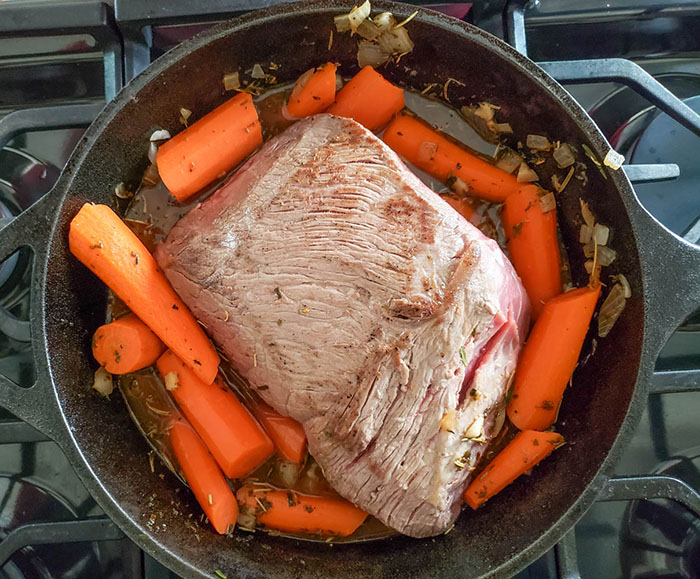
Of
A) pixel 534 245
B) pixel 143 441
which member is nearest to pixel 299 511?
pixel 143 441

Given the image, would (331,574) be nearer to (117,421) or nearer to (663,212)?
(117,421)

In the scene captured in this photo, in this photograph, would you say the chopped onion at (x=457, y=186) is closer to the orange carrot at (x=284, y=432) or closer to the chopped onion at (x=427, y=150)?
the chopped onion at (x=427, y=150)

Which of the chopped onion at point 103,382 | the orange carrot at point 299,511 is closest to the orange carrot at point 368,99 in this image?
the chopped onion at point 103,382

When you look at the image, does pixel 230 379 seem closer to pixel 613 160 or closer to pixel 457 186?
pixel 457 186

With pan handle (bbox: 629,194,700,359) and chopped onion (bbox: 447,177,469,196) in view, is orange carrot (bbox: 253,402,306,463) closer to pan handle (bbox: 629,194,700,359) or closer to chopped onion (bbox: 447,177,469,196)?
chopped onion (bbox: 447,177,469,196)

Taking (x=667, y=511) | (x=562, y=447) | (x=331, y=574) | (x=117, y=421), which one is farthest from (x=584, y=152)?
(x=117, y=421)

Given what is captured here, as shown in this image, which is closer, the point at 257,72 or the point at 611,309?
the point at 611,309

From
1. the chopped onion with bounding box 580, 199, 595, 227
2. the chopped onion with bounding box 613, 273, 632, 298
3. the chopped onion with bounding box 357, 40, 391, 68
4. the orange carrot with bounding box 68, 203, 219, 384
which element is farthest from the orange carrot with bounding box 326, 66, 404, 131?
the chopped onion with bounding box 613, 273, 632, 298
